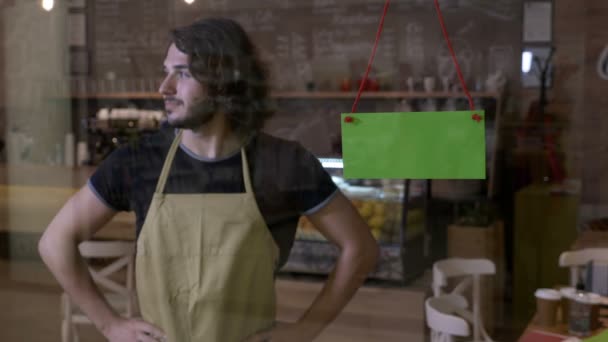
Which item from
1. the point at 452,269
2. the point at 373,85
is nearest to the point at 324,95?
the point at 373,85

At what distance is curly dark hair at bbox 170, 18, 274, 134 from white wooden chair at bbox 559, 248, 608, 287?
582 mm

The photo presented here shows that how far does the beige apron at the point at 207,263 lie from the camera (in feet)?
2.79

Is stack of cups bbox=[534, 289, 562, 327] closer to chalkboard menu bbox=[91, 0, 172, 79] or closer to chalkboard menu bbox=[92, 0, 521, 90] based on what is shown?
chalkboard menu bbox=[92, 0, 521, 90]

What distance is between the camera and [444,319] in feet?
3.77

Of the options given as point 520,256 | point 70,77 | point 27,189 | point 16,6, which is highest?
point 16,6

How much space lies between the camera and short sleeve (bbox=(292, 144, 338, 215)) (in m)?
0.86

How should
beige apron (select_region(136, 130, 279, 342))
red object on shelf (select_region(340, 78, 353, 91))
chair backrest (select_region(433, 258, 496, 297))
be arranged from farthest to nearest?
chair backrest (select_region(433, 258, 496, 297)) < red object on shelf (select_region(340, 78, 353, 91)) < beige apron (select_region(136, 130, 279, 342))

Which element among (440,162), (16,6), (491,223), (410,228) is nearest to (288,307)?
(440,162)

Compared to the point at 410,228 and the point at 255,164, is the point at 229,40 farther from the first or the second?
the point at 410,228

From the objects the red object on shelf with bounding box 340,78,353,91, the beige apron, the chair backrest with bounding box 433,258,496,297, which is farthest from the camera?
the chair backrest with bounding box 433,258,496,297

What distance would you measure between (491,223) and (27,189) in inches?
39.4

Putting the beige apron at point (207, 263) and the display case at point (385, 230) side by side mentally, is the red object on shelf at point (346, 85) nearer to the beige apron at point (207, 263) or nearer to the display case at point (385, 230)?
the display case at point (385, 230)

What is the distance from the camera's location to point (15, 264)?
44.6 inches

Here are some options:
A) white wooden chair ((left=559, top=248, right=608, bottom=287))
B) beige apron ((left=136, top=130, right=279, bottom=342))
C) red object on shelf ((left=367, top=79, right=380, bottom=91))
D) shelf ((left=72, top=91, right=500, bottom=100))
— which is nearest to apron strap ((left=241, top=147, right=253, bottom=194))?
beige apron ((left=136, top=130, right=279, bottom=342))
